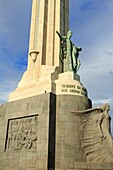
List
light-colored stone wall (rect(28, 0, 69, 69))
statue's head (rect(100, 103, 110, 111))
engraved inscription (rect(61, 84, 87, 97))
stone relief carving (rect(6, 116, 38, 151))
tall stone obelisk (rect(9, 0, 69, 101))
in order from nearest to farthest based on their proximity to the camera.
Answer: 1. stone relief carving (rect(6, 116, 38, 151))
2. statue's head (rect(100, 103, 110, 111))
3. engraved inscription (rect(61, 84, 87, 97))
4. tall stone obelisk (rect(9, 0, 69, 101))
5. light-colored stone wall (rect(28, 0, 69, 69))

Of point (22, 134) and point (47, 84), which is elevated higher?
point (47, 84)

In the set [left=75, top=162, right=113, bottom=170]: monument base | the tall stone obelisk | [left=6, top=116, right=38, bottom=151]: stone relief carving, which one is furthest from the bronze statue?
[left=75, top=162, right=113, bottom=170]: monument base

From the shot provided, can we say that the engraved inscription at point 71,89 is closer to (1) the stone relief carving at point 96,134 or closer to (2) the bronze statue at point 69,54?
(1) the stone relief carving at point 96,134

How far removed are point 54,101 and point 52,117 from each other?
3.24 ft

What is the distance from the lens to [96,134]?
12922mm

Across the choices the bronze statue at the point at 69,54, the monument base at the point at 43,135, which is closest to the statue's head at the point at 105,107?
the monument base at the point at 43,135

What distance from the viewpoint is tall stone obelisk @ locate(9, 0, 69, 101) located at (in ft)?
48.3

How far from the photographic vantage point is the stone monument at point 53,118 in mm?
12328

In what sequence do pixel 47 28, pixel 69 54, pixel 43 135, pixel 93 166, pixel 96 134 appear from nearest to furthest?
pixel 93 166, pixel 43 135, pixel 96 134, pixel 69 54, pixel 47 28

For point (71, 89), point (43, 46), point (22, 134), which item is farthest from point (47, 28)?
point (22, 134)

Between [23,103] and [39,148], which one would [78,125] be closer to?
[39,148]

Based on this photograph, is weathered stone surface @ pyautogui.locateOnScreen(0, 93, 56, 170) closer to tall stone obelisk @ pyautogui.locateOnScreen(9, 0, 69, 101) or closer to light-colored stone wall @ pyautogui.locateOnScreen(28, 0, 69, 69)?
tall stone obelisk @ pyautogui.locateOnScreen(9, 0, 69, 101)

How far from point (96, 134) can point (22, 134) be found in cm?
422

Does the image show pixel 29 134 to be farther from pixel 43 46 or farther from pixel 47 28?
pixel 47 28
